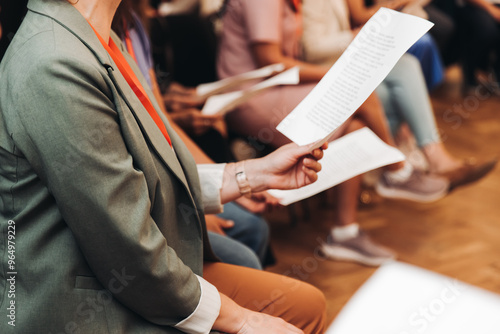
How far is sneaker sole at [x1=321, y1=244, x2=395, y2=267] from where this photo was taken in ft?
7.37

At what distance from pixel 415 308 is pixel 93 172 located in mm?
525

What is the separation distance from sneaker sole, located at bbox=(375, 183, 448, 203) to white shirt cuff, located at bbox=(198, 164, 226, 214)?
4.85 feet

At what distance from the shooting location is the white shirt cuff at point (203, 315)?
98 cm

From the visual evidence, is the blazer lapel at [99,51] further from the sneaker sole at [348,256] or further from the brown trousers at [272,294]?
the sneaker sole at [348,256]

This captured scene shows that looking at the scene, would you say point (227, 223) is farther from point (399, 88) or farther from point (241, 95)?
point (399, 88)

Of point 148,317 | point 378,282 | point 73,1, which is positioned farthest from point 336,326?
point 73,1

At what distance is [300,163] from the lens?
48.5 inches

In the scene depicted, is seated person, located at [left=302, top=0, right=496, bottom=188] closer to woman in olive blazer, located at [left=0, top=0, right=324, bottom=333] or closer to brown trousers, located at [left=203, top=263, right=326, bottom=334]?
brown trousers, located at [left=203, top=263, right=326, bottom=334]

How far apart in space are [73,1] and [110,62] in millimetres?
133

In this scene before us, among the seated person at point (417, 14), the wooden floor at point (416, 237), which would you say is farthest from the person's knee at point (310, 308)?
the seated person at point (417, 14)

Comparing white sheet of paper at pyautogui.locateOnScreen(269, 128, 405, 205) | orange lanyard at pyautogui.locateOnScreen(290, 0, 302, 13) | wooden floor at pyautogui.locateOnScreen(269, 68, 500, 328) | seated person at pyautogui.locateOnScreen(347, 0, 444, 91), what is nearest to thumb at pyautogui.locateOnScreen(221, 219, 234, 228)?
white sheet of paper at pyautogui.locateOnScreen(269, 128, 405, 205)

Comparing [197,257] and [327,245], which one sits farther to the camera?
[327,245]

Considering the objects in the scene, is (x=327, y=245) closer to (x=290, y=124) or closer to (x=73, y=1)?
(x=290, y=124)

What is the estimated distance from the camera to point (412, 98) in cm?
258
